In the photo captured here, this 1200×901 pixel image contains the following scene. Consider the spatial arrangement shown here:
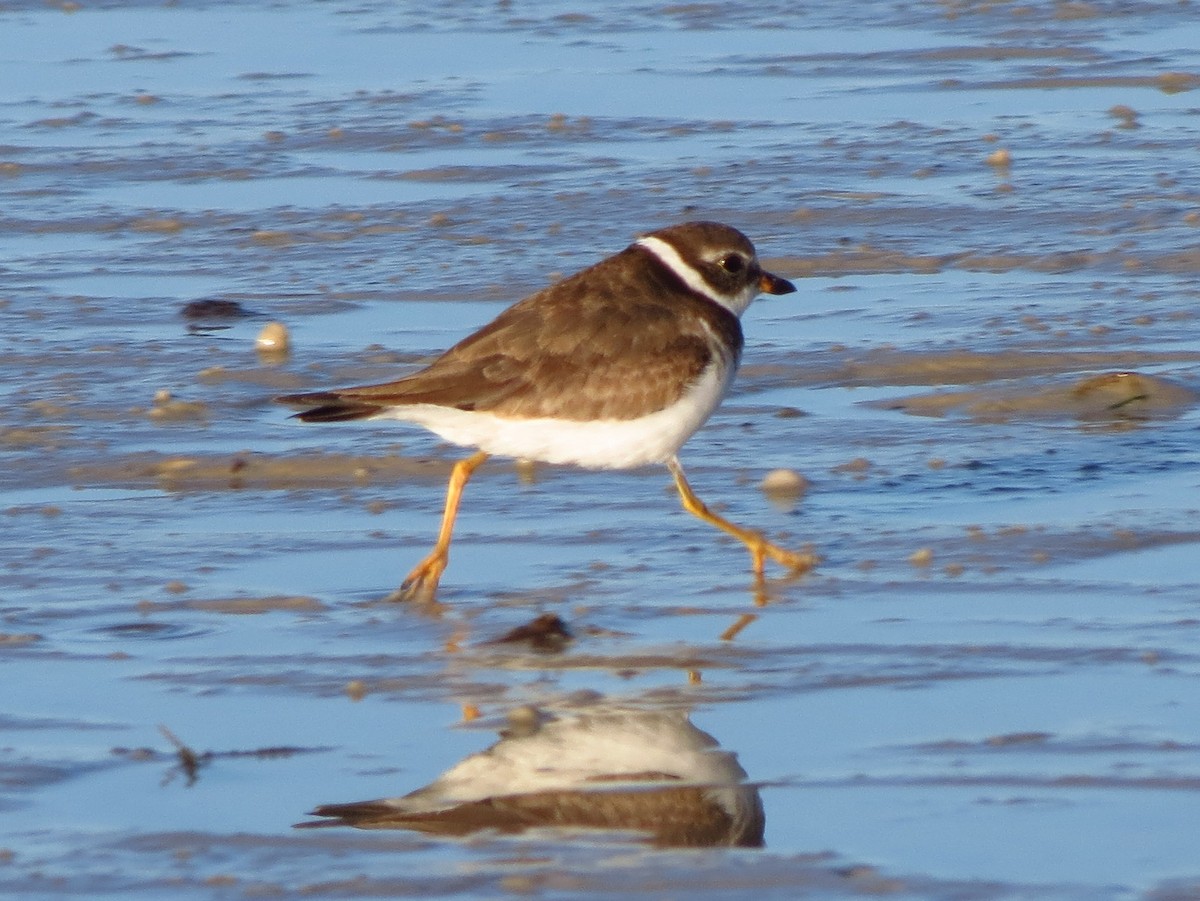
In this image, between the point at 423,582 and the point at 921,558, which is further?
the point at 921,558

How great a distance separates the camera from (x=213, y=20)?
1495 centimetres

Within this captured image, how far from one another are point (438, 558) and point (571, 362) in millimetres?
645

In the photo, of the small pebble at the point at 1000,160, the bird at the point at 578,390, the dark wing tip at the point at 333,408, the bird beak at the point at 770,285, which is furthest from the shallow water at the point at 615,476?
the bird beak at the point at 770,285

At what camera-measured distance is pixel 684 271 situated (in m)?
6.45

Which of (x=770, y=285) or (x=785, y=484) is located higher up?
(x=770, y=285)

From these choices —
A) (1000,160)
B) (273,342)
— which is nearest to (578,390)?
(273,342)

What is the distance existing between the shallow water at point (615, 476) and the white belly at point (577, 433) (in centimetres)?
29

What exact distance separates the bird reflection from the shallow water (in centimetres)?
6

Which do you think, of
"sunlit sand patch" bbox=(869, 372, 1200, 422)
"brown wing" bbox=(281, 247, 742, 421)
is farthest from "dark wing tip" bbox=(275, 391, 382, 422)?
"sunlit sand patch" bbox=(869, 372, 1200, 422)

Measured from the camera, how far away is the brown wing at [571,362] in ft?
19.2

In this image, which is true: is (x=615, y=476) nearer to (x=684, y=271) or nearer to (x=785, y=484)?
(x=785, y=484)

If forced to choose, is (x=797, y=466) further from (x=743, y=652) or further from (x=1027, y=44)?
(x=1027, y=44)

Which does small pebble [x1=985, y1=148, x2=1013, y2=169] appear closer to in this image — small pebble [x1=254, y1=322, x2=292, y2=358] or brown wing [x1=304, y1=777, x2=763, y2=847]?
small pebble [x1=254, y1=322, x2=292, y2=358]

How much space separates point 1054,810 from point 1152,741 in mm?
406
